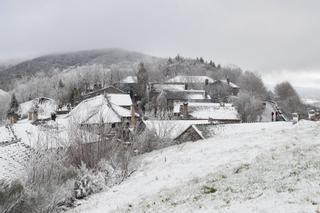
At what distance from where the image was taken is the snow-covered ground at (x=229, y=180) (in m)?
9.12

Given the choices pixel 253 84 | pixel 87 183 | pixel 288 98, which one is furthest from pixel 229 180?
pixel 253 84

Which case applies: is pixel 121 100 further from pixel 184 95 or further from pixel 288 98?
pixel 288 98

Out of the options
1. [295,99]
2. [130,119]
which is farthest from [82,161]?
[295,99]

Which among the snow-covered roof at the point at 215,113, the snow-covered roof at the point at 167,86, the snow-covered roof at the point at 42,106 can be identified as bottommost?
the snow-covered roof at the point at 215,113

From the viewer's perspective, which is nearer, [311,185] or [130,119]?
[311,185]

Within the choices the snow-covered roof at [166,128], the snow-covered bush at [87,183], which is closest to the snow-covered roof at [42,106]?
the snow-covered roof at [166,128]

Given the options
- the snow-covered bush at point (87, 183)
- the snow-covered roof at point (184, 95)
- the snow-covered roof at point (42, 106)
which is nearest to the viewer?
the snow-covered bush at point (87, 183)

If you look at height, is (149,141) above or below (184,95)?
below

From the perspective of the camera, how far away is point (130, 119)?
4112 centimetres

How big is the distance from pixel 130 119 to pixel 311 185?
1290 inches

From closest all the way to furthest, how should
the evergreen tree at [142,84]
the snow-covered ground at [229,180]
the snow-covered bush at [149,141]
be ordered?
the snow-covered ground at [229,180] < the snow-covered bush at [149,141] < the evergreen tree at [142,84]

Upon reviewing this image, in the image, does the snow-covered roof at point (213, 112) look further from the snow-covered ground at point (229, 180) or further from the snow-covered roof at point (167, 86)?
the snow-covered roof at point (167, 86)

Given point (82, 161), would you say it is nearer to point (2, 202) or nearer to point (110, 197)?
point (110, 197)

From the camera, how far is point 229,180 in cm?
1212
